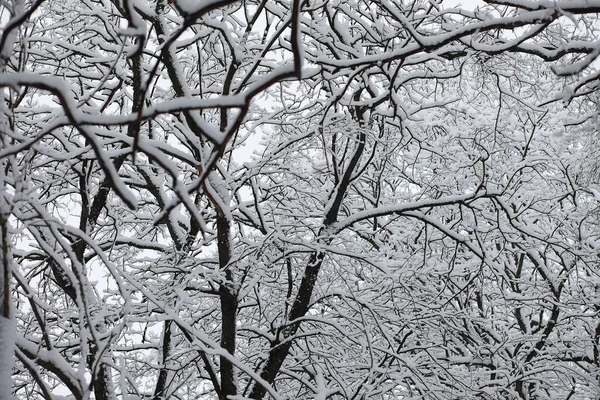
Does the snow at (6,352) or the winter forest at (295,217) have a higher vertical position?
the winter forest at (295,217)

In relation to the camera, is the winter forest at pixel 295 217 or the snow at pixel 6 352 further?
the winter forest at pixel 295 217

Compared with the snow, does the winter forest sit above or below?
above

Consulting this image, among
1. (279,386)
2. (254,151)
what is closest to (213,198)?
(279,386)

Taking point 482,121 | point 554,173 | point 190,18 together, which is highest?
point 482,121

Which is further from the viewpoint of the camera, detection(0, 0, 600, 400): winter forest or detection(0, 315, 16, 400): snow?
detection(0, 0, 600, 400): winter forest

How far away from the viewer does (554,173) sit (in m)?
8.75

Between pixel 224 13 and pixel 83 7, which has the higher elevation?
pixel 83 7

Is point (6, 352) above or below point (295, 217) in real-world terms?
below

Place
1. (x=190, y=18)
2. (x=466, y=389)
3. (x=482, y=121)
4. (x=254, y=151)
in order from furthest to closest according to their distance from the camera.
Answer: (x=482, y=121) → (x=254, y=151) → (x=466, y=389) → (x=190, y=18)

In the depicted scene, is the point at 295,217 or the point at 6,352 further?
the point at 295,217

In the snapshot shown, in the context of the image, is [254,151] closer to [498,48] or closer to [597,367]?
[597,367]

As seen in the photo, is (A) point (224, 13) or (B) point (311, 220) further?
(B) point (311, 220)

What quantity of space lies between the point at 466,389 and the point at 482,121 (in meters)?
5.53

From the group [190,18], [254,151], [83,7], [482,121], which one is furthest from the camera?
[482,121]
